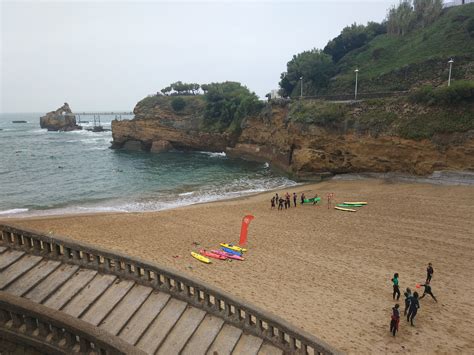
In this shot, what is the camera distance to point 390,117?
Answer: 34531 millimetres

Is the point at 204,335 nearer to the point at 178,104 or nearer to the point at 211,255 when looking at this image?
the point at 211,255

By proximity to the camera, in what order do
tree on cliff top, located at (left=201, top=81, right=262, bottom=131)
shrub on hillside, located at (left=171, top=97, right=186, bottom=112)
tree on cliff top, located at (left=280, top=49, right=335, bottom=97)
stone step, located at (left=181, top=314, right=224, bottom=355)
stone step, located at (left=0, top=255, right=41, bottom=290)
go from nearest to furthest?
stone step, located at (left=181, top=314, right=224, bottom=355), stone step, located at (left=0, top=255, right=41, bottom=290), tree on cliff top, located at (left=280, top=49, right=335, bottom=97), tree on cliff top, located at (left=201, top=81, right=262, bottom=131), shrub on hillside, located at (left=171, top=97, right=186, bottom=112)

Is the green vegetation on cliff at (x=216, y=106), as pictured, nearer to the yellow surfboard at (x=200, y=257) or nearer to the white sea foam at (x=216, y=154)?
the white sea foam at (x=216, y=154)

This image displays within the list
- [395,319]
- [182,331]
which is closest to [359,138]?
[395,319]

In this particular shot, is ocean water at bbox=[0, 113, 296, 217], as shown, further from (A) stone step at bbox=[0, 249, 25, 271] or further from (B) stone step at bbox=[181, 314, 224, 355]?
(B) stone step at bbox=[181, 314, 224, 355]

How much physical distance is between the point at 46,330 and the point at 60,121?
5303 inches

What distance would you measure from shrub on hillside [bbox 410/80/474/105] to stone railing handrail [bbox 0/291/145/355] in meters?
35.8

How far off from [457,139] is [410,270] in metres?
20.4

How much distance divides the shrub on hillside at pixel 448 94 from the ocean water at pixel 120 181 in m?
16.1

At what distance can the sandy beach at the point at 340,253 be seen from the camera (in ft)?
36.5

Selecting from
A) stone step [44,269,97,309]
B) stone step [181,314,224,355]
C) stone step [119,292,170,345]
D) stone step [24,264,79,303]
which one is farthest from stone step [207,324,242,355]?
stone step [24,264,79,303]

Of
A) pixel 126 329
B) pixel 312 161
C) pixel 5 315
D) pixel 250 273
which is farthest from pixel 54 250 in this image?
pixel 312 161

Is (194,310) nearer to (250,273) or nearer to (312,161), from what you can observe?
(250,273)

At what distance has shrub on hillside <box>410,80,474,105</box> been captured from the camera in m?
30.5
